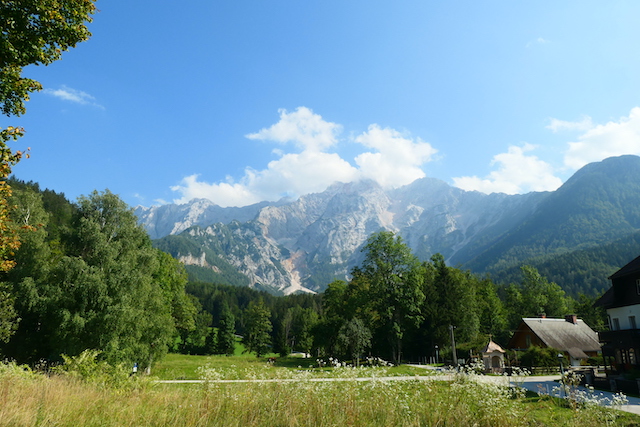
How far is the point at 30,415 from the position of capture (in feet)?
18.5

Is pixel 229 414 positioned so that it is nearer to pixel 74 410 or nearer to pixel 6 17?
pixel 74 410

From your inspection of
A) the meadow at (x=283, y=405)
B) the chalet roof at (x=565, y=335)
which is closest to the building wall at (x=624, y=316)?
the chalet roof at (x=565, y=335)

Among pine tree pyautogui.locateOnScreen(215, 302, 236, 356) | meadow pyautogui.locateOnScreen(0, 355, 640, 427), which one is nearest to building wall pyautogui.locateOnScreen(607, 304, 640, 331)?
meadow pyautogui.locateOnScreen(0, 355, 640, 427)

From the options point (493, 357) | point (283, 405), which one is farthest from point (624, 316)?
point (283, 405)

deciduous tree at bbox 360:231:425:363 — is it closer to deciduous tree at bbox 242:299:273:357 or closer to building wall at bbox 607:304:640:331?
building wall at bbox 607:304:640:331

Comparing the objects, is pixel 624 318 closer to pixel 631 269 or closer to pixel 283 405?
pixel 631 269

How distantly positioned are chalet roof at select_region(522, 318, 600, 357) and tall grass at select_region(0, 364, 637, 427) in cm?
4195

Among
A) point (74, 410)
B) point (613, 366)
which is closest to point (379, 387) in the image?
point (74, 410)

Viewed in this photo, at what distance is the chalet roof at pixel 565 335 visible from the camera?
137 ft

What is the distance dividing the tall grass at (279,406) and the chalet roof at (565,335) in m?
42.0

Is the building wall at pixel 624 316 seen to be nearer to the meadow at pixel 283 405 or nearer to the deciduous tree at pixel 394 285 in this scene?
the deciduous tree at pixel 394 285

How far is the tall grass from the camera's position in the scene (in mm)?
6332

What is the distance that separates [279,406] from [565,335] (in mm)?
49816

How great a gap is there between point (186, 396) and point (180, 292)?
1270 inches
